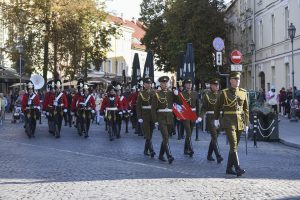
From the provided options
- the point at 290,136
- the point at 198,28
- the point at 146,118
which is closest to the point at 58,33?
the point at 198,28

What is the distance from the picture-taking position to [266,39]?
4366 cm

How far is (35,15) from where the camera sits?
3834 cm

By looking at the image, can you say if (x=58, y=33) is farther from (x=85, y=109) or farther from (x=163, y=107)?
(x=163, y=107)

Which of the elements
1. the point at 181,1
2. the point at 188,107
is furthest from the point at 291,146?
the point at 181,1

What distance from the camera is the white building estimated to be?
123 ft

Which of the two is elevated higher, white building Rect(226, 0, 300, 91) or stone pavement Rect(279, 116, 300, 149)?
white building Rect(226, 0, 300, 91)

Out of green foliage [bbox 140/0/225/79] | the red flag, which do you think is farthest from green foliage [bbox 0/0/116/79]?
the red flag

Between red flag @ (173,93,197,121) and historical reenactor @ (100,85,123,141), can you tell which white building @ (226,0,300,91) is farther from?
red flag @ (173,93,197,121)

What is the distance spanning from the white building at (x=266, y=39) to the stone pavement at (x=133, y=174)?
2061cm

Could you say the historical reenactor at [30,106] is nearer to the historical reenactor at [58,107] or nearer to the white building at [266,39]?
the historical reenactor at [58,107]

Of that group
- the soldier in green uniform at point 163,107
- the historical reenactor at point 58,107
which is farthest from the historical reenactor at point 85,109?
the soldier in green uniform at point 163,107

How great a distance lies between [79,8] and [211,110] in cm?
2525

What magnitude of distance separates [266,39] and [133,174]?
3358cm

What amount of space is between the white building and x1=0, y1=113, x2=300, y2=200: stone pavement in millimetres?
20607
